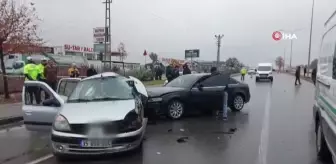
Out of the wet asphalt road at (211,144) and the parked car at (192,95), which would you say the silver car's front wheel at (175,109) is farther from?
the wet asphalt road at (211,144)

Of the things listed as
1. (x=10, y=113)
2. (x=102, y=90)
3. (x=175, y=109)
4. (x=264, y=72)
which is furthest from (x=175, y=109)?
(x=264, y=72)

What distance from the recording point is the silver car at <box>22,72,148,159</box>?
20.8 feet

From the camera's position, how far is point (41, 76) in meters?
13.9

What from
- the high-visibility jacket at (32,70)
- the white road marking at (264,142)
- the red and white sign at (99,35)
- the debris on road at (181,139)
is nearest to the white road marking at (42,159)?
the debris on road at (181,139)

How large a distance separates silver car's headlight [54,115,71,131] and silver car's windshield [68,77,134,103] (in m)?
0.97

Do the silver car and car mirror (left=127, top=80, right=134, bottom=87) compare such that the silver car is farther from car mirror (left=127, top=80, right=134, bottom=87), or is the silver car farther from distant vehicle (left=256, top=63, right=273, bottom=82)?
distant vehicle (left=256, top=63, right=273, bottom=82)

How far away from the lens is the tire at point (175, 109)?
11083mm

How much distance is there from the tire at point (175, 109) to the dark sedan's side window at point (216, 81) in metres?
1.31

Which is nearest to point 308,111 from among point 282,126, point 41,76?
point 282,126

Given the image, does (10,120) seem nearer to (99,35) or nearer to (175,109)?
(175,109)

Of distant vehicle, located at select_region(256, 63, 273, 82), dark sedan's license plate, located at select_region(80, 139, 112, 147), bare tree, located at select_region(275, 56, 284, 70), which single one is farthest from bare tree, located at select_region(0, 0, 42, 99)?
bare tree, located at select_region(275, 56, 284, 70)

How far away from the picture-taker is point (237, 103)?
13461 mm

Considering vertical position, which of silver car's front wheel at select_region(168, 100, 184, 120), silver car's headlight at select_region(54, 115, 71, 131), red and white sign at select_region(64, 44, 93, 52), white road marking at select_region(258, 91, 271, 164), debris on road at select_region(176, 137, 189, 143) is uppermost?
red and white sign at select_region(64, 44, 93, 52)

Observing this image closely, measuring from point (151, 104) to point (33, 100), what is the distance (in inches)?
139
